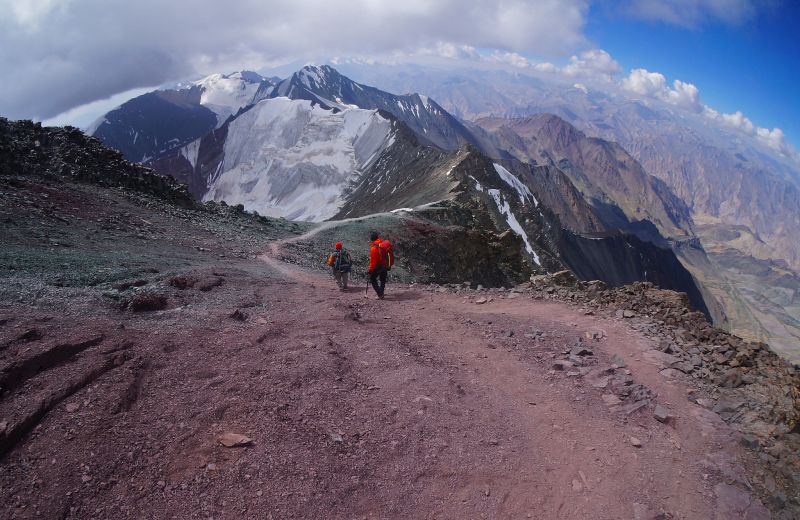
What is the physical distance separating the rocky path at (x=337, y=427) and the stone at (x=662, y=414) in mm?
70

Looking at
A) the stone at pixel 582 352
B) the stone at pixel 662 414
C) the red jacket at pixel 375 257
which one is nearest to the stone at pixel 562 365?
the stone at pixel 582 352

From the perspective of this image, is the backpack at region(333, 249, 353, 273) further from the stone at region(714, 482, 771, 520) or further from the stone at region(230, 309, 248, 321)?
the stone at region(714, 482, 771, 520)

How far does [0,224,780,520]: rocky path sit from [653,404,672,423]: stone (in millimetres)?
70

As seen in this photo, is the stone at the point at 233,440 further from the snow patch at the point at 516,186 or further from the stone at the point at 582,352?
the snow patch at the point at 516,186

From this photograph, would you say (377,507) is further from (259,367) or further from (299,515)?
(259,367)

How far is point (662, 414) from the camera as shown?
24.9 feet

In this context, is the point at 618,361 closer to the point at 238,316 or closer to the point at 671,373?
the point at 671,373

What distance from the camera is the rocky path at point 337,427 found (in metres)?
5.33

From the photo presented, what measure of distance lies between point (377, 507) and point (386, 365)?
10.7 ft

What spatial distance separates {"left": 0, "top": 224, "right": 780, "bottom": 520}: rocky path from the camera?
5.33 meters

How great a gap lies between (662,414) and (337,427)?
18.3 ft

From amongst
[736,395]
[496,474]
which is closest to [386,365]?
[496,474]

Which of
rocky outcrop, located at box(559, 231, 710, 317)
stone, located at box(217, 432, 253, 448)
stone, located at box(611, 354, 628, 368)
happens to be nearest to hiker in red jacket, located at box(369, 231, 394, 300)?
stone, located at box(611, 354, 628, 368)

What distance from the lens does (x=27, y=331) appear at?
6926 mm
